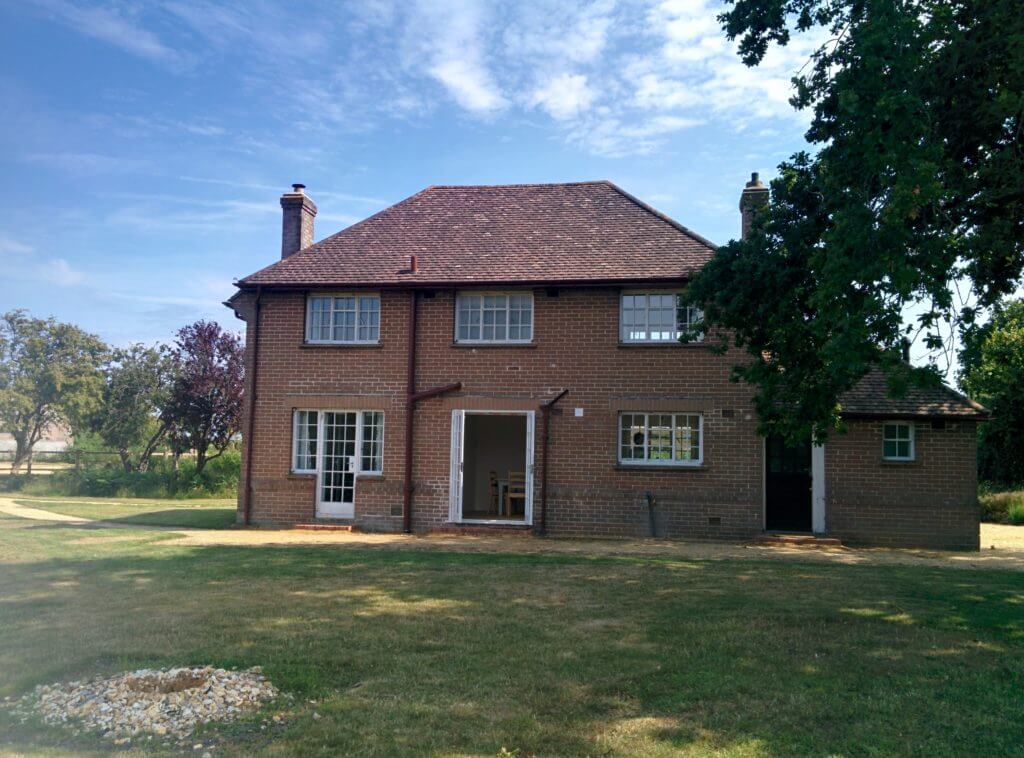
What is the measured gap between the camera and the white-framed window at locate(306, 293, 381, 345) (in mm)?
18297

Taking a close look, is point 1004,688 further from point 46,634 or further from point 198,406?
point 198,406

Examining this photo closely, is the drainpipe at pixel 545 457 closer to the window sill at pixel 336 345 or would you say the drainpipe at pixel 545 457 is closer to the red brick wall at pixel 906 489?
the window sill at pixel 336 345

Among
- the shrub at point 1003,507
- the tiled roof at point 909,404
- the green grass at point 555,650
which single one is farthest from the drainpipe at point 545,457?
the shrub at point 1003,507

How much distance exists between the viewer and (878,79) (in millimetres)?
9320

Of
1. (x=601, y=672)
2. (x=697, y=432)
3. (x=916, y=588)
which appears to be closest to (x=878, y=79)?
(x=916, y=588)

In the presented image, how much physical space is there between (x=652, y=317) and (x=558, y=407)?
2.77m

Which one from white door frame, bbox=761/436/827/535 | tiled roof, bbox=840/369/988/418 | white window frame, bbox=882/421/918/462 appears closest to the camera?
tiled roof, bbox=840/369/988/418

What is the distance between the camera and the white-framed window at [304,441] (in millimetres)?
18234

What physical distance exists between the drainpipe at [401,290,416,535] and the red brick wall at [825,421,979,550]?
870 centimetres

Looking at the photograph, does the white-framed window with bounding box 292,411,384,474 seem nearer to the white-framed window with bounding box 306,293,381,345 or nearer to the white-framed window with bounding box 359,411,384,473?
the white-framed window with bounding box 359,411,384,473

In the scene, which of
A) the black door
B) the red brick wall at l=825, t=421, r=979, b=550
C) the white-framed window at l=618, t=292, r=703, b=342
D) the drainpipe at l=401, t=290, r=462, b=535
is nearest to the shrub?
the red brick wall at l=825, t=421, r=979, b=550

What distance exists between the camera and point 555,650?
7141 millimetres

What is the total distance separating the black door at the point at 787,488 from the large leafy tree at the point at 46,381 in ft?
78.1

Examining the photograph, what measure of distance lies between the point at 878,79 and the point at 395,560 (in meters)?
9.44
